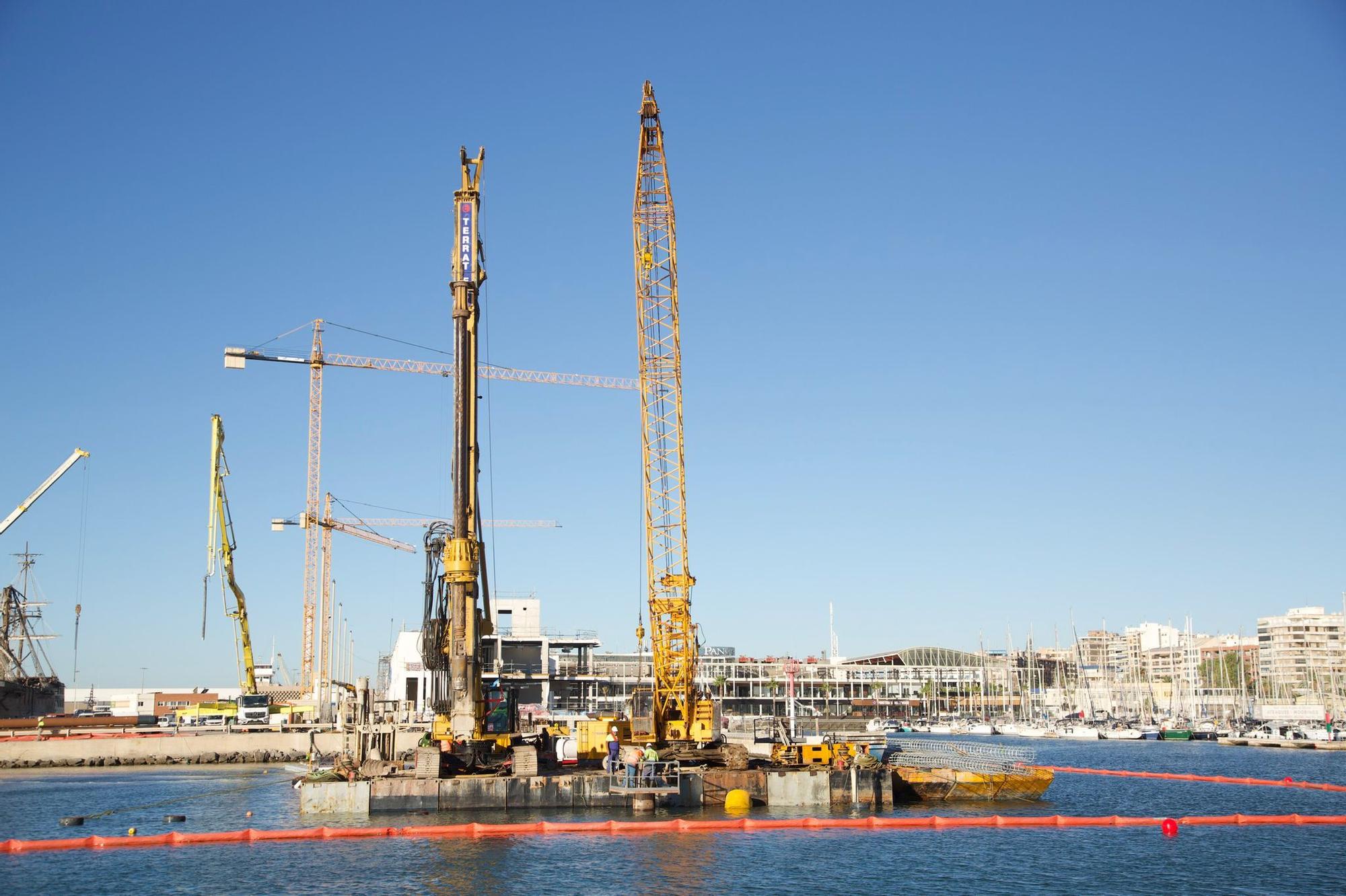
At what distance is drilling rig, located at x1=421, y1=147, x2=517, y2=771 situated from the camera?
196 feet

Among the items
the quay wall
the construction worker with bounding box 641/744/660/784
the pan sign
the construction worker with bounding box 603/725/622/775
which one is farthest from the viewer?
the quay wall

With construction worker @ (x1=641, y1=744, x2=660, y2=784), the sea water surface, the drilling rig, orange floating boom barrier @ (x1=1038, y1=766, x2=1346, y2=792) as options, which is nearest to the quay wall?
the sea water surface

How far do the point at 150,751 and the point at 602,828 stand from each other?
3232 inches

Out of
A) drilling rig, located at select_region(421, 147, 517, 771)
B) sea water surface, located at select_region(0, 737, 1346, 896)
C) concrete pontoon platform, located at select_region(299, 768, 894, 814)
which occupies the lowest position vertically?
sea water surface, located at select_region(0, 737, 1346, 896)

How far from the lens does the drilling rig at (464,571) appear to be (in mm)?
59750

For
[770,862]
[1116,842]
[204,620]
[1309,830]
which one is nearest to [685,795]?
[770,862]

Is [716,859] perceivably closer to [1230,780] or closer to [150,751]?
[1230,780]

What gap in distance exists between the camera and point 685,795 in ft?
197

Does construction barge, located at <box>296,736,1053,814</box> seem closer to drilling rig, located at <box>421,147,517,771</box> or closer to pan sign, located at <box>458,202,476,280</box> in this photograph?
drilling rig, located at <box>421,147,517,771</box>

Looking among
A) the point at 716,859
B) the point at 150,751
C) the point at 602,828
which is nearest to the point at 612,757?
the point at 602,828

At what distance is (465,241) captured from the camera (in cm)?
6512

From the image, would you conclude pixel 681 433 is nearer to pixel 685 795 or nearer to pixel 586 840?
pixel 685 795

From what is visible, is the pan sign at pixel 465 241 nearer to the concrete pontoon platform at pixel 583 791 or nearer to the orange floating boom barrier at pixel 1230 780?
the concrete pontoon platform at pixel 583 791

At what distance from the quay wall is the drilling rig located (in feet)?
195
